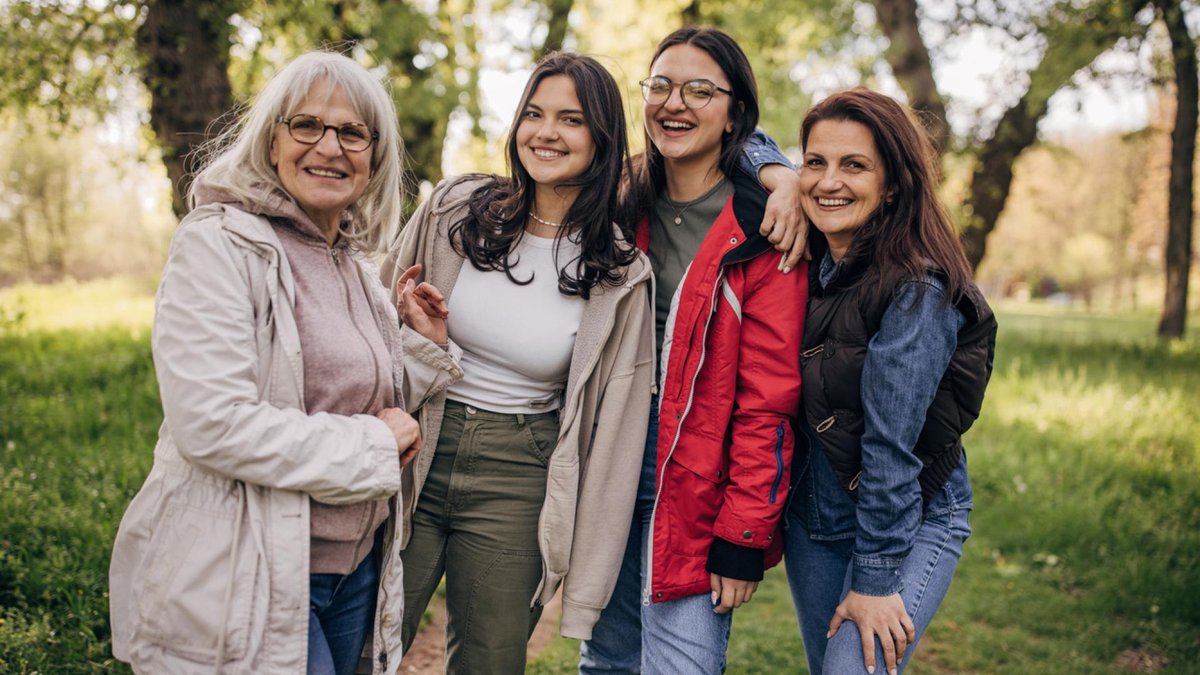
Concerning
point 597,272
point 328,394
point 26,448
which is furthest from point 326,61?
point 26,448

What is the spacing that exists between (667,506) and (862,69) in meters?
11.3

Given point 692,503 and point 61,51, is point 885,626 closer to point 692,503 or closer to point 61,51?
point 692,503

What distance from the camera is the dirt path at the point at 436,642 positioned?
4.24m

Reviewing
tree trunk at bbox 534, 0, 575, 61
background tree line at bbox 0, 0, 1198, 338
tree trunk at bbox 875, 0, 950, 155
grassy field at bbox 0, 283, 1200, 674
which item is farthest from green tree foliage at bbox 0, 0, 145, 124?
tree trunk at bbox 875, 0, 950, 155

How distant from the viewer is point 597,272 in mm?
2742

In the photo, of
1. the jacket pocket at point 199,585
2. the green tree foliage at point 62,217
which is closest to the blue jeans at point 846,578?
the jacket pocket at point 199,585

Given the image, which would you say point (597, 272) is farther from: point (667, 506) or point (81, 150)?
point (81, 150)

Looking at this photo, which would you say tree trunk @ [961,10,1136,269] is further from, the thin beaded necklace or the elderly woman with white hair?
the elderly woman with white hair

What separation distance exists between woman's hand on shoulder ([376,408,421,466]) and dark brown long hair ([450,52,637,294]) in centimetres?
77

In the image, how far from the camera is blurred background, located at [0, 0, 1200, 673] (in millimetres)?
4586

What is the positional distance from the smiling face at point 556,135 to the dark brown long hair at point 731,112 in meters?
0.27

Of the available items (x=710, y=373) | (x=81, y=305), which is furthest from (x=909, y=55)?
(x=81, y=305)

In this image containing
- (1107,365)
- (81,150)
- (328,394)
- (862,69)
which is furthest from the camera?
(81,150)

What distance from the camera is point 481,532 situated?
275cm
